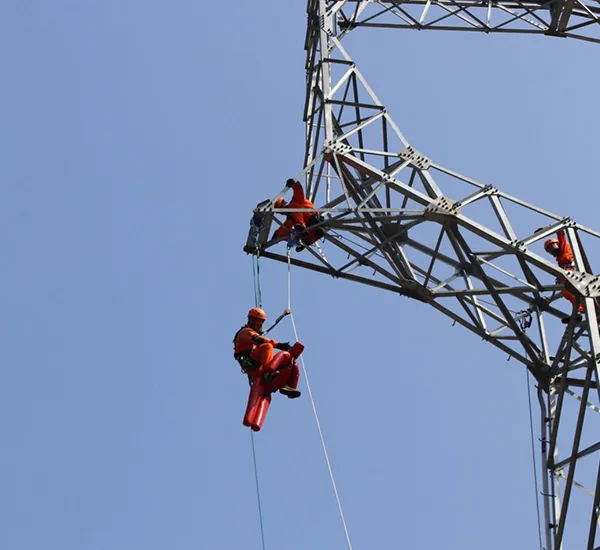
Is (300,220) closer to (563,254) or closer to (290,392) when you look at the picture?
(290,392)

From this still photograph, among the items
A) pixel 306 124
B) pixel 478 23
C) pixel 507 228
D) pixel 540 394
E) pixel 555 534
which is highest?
pixel 478 23

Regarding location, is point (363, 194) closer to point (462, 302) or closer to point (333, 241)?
point (333, 241)

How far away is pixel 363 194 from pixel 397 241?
2.84 feet

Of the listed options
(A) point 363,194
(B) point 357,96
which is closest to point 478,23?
(B) point 357,96

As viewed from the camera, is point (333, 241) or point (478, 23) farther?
point (478, 23)

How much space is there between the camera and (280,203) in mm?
18984

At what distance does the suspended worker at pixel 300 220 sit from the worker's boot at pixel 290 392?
217 centimetres

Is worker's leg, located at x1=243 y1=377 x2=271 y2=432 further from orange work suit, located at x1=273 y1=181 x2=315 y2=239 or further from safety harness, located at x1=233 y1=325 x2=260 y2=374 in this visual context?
orange work suit, located at x1=273 y1=181 x2=315 y2=239

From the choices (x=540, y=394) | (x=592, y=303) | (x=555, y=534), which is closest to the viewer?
(x=592, y=303)

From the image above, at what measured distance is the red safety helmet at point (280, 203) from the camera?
1894 cm

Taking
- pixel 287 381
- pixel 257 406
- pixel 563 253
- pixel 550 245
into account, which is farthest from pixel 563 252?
pixel 257 406

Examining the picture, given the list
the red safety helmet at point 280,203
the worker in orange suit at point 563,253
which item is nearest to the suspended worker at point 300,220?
the red safety helmet at point 280,203

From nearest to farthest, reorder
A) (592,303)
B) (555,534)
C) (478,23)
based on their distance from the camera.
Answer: (592,303)
(555,534)
(478,23)

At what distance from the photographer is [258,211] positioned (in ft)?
62.0
